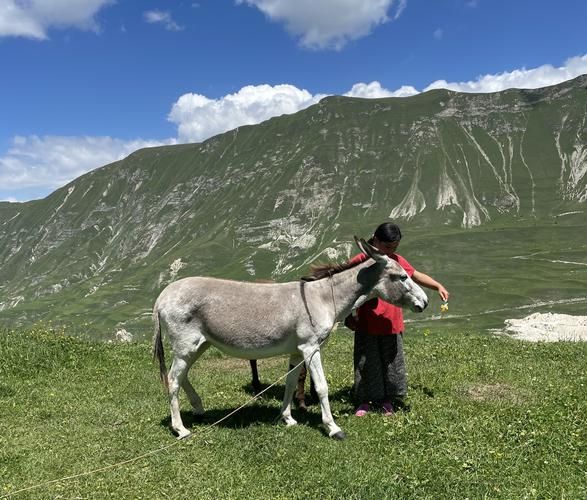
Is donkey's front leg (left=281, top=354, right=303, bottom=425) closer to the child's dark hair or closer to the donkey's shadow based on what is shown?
the donkey's shadow

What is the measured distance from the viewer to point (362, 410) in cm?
1043

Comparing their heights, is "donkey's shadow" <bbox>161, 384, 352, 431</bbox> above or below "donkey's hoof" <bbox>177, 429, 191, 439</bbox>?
below

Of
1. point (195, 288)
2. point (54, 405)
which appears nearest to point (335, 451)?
point (195, 288)

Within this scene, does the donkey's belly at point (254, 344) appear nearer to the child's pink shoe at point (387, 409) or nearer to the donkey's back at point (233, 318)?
the donkey's back at point (233, 318)

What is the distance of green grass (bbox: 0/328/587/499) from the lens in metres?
7.26

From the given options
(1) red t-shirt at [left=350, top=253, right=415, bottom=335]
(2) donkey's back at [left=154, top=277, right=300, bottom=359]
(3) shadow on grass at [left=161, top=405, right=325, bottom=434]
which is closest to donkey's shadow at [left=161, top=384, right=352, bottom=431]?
(3) shadow on grass at [left=161, top=405, right=325, bottom=434]

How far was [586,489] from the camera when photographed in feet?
22.0

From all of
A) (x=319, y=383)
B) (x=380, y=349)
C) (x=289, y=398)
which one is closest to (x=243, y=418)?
(x=289, y=398)

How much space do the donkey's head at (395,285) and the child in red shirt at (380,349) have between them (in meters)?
0.56

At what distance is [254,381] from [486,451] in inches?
245

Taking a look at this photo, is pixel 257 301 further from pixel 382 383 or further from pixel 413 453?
pixel 413 453

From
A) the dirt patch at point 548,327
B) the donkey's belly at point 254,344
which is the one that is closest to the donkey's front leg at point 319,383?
the donkey's belly at point 254,344

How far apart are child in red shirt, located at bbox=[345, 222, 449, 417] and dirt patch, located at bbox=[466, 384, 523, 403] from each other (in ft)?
6.28

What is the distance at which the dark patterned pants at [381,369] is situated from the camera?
10492 millimetres
